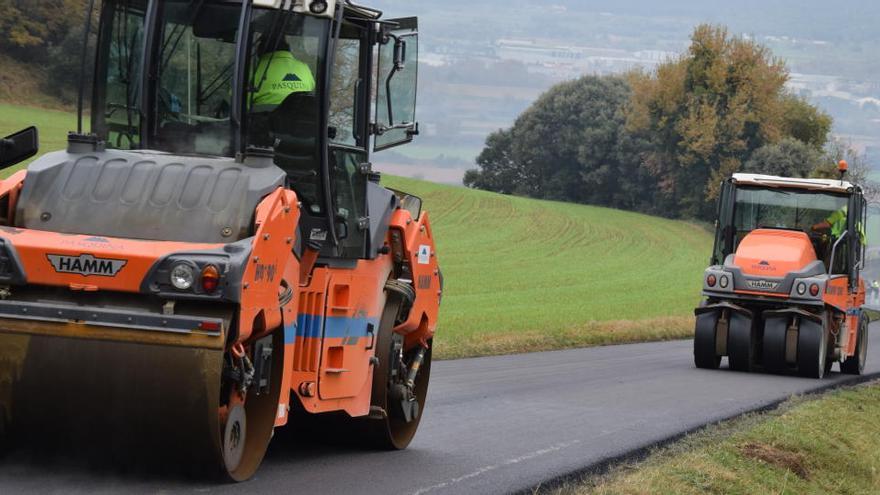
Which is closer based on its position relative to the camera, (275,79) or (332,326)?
(275,79)

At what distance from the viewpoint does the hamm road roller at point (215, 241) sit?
660 cm

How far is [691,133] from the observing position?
69.3m

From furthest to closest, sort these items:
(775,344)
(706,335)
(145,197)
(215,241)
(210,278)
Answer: (706,335)
(775,344)
(145,197)
(215,241)
(210,278)

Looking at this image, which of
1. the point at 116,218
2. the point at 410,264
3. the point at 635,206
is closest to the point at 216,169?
the point at 116,218

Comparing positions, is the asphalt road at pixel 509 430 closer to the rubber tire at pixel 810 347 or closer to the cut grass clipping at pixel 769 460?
the rubber tire at pixel 810 347

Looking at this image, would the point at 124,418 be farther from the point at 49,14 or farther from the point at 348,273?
the point at 49,14

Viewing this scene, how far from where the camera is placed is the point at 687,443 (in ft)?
37.4

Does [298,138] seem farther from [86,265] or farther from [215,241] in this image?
[86,265]

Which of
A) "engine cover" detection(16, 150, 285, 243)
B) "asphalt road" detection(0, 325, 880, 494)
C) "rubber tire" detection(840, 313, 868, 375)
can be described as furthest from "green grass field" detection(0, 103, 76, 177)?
"engine cover" detection(16, 150, 285, 243)

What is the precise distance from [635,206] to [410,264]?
69.2 m

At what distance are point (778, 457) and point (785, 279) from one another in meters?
8.38

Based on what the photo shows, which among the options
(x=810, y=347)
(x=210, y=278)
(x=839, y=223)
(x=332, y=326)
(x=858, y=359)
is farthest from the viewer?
(x=858, y=359)

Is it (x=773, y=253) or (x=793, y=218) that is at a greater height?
(x=793, y=218)

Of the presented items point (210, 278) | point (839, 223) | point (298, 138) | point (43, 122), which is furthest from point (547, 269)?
point (210, 278)
